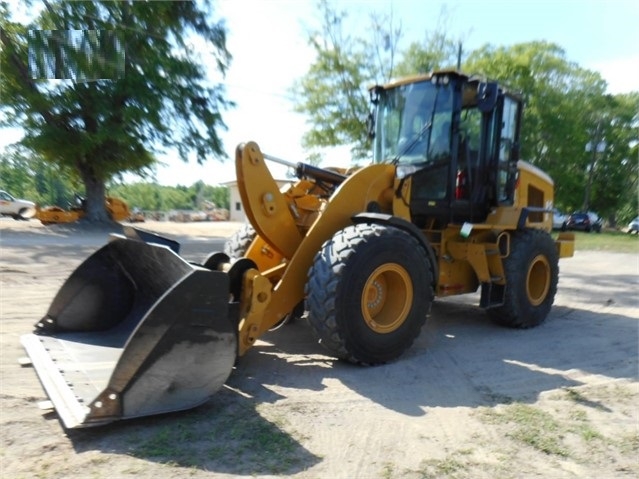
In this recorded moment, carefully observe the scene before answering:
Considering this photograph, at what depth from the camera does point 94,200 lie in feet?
76.2

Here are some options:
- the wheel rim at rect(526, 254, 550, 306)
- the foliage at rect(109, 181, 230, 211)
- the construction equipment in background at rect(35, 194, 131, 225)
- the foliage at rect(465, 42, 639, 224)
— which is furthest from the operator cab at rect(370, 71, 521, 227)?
the foliage at rect(109, 181, 230, 211)

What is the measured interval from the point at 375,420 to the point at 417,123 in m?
3.35

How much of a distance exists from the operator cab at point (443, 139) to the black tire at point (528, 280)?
2.17ft

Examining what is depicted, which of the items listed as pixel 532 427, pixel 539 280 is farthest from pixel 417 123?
pixel 532 427

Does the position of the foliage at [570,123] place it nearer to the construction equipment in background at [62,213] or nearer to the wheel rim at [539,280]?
the wheel rim at [539,280]

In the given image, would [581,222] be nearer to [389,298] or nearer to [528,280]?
[528,280]

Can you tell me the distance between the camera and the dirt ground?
114 inches

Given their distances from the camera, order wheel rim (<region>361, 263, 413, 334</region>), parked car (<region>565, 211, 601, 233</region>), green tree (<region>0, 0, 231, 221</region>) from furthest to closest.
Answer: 1. parked car (<region>565, 211, 601, 233</region>)
2. green tree (<region>0, 0, 231, 221</region>)
3. wheel rim (<region>361, 263, 413, 334</region>)

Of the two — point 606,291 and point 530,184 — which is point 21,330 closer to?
point 530,184

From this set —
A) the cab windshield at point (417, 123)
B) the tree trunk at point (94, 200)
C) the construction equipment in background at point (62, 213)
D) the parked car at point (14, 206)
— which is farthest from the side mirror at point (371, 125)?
the parked car at point (14, 206)

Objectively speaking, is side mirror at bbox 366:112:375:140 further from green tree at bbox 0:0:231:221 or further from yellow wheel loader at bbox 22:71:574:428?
green tree at bbox 0:0:231:221

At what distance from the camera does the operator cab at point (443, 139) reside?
5.66 metres

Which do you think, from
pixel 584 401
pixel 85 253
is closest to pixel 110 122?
pixel 85 253

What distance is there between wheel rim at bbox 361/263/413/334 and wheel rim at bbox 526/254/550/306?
2.60 meters
